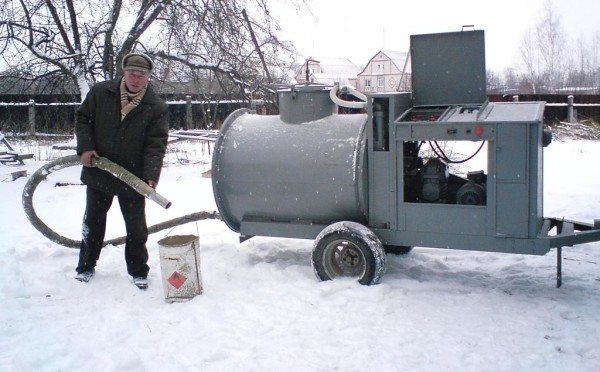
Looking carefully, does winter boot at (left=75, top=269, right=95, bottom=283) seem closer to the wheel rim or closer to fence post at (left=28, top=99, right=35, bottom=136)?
the wheel rim

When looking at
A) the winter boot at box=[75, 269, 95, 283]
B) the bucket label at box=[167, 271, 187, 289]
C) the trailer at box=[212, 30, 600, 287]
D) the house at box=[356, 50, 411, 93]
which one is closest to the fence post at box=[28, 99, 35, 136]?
the winter boot at box=[75, 269, 95, 283]

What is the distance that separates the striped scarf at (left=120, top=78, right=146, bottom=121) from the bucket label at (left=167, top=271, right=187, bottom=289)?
1.45 metres

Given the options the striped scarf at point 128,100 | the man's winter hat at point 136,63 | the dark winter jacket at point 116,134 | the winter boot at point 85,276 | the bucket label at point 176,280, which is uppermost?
the man's winter hat at point 136,63

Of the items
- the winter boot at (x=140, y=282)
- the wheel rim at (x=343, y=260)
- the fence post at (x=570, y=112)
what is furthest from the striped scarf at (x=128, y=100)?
the fence post at (x=570, y=112)

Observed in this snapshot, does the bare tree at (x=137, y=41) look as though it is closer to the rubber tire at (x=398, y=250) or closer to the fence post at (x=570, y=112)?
the rubber tire at (x=398, y=250)

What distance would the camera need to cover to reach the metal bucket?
454 cm

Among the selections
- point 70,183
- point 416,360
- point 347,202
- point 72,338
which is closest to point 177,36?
point 70,183

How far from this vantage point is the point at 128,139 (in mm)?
4910

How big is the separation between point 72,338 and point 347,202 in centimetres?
242

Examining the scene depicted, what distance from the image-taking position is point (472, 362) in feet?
11.4

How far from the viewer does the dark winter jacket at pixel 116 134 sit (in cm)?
489

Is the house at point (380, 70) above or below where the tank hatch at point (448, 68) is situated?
above

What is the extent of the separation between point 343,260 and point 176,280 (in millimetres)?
1431

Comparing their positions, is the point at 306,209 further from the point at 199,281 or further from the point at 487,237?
the point at 487,237
